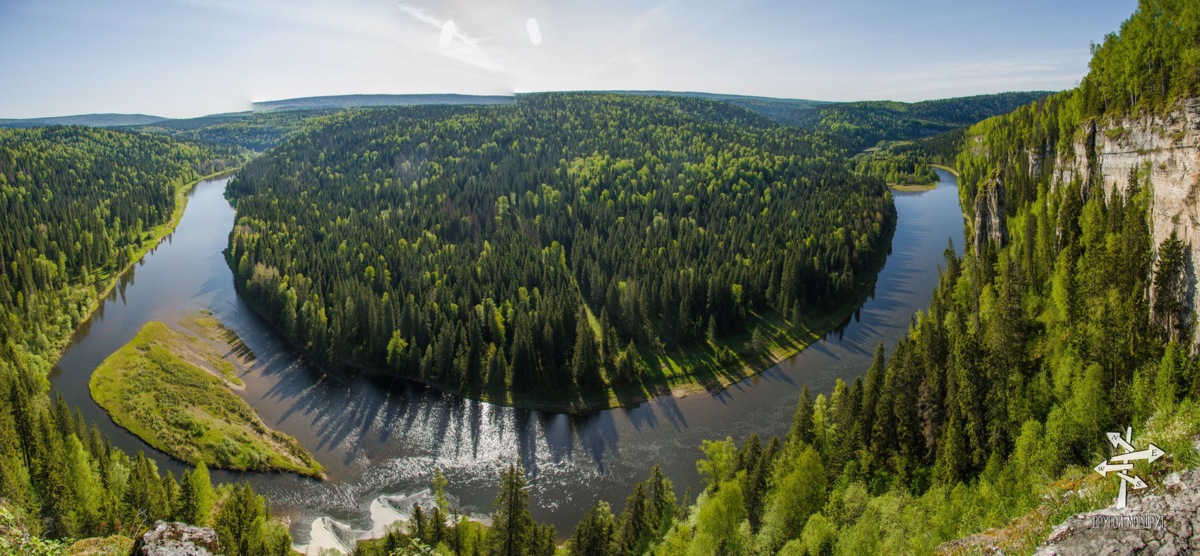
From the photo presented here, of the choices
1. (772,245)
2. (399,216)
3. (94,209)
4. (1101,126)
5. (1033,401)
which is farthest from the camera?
(94,209)

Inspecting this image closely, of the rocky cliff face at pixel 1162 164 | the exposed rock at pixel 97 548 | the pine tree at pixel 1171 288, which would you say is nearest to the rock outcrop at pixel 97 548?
the exposed rock at pixel 97 548

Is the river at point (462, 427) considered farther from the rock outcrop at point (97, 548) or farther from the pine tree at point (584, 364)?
the rock outcrop at point (97, 548)

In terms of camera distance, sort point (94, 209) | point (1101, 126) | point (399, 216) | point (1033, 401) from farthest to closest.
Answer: point (94, 209) < point (399, 216) < point (1101, 126) < point (1033, 401)

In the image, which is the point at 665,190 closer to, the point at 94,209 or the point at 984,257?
the point at 984,257

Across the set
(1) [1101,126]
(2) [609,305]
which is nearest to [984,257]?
(1) [1101,126]

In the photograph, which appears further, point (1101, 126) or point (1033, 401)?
point (1101, 126)

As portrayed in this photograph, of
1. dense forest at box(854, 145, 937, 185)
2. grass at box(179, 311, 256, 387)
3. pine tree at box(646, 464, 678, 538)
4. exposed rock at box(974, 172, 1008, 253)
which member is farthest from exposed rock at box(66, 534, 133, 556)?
dense forest at box(854, 145, 937, 185)

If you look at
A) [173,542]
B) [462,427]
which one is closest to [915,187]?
[462,427]
